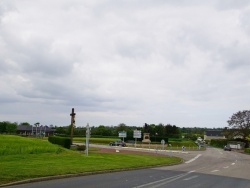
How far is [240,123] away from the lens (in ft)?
363

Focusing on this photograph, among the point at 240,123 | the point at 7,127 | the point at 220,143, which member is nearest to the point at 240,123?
the point at 240,123

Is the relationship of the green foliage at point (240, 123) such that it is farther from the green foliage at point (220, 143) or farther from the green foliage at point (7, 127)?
the green foliage at point (7, 127)

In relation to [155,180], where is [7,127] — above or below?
above

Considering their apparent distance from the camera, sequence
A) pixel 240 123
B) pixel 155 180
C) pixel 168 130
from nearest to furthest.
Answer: pixel 155 180 → pixel 240 123 → pixel 168 130

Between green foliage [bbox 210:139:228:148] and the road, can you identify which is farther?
green foliage [bbox 210:139:228:148]

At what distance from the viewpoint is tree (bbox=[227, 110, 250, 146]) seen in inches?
4291

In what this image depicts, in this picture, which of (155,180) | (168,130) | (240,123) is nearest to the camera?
(155,180)

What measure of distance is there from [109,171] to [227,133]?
3790 inches

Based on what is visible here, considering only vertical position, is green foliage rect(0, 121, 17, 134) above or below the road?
above

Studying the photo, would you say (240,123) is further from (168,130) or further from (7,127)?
(7,127)

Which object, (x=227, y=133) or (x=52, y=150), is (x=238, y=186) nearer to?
(x=52, y=150)

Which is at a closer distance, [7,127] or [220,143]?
[7,127]

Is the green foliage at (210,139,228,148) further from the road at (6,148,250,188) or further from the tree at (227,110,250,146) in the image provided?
the road at (6,148,250,188)

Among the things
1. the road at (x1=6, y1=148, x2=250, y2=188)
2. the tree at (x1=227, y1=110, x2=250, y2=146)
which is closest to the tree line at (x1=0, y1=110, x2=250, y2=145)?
the tree at (x1=227, y1=110, x2=250, y2=146)
